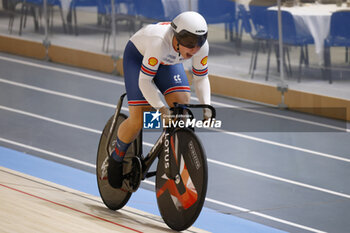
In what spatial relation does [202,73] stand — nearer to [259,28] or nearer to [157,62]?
[157,62]

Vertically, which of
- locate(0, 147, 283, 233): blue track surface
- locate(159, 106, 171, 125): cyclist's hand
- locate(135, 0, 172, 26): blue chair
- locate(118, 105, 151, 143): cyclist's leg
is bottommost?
locate(0, 147, 283, 233): blue track surface

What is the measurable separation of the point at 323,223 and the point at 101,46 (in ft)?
20.1

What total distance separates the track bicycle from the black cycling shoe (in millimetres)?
31

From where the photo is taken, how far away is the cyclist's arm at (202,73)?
4232mm

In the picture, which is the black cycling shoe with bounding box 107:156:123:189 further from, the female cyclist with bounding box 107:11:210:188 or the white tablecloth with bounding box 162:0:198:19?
the white tablecloth with bounding box 162:0:198:19

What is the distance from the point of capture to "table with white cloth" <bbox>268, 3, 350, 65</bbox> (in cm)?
806

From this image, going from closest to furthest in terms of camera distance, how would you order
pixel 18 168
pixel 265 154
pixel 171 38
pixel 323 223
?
pixel 171 38, pixel 323 223, pixel 18 168, pixel 265 154

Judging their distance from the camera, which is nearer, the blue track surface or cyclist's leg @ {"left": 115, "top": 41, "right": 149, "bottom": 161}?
cyclist's leg @ {"left": 115, "top": 41, "right": 149, "bottom": 161}

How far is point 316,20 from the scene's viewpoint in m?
8.14

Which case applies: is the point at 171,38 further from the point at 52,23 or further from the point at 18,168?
the point at 52,23

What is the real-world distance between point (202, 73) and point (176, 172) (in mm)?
651

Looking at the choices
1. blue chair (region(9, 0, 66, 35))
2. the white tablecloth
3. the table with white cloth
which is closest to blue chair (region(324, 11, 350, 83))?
the table with white cloth

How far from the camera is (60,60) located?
35.9ft

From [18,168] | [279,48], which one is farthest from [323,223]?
[279,48]
